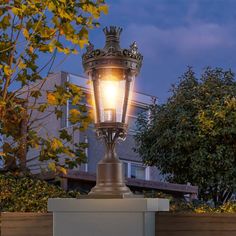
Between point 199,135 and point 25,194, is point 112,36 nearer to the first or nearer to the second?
point 25,194

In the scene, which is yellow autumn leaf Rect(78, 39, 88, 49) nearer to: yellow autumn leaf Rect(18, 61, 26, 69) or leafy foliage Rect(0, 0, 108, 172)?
leafy foliage Rect(0, 0, 108, 172)

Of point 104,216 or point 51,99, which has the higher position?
point 51,99

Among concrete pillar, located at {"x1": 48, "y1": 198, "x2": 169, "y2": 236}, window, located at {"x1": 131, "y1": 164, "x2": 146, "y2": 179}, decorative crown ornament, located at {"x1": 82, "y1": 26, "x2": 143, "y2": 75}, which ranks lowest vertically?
concrete pillar, located at {"x1": 48, "y1": 198, "x2": 169, "y2": 236}

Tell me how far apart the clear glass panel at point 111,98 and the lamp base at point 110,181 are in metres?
0.31

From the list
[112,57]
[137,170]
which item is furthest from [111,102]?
[137,170]

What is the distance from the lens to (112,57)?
13.2ft

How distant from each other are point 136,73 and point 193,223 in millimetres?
1382

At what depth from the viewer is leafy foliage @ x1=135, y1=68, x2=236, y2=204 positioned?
53.0ft

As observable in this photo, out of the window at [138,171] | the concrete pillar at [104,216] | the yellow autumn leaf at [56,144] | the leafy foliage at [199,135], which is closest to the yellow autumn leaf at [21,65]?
the yellow autumn leaf at [56,144]

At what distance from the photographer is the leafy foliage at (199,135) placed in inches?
635

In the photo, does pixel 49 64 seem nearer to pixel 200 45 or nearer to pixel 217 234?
pixel 217 234

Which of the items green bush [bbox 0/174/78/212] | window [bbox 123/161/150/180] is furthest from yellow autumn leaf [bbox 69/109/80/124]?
window [bbox 123/161/150/180]

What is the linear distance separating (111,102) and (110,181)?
559 millimetres

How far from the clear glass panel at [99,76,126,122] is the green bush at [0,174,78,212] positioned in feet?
6.02
